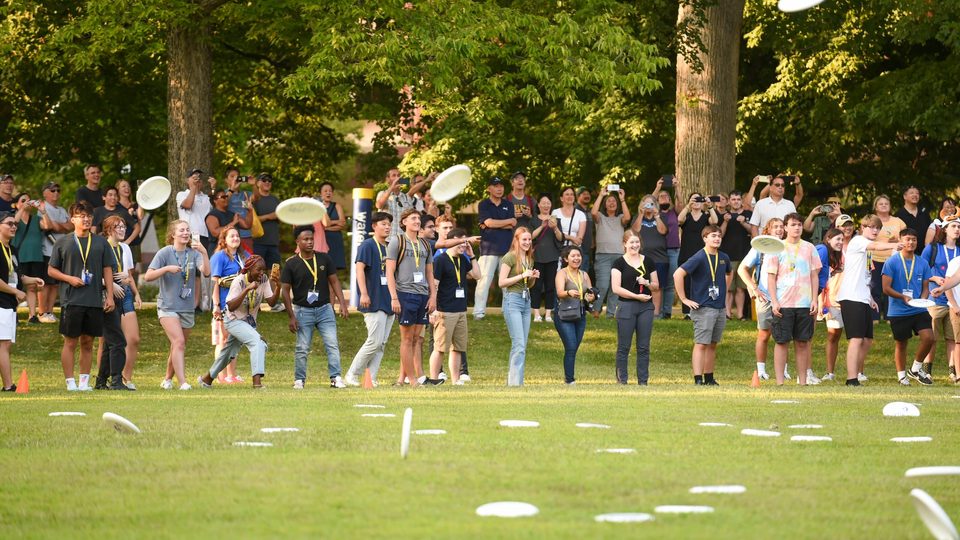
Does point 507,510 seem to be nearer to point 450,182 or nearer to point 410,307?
point 450,182

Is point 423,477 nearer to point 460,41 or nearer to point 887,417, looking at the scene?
point 887,417

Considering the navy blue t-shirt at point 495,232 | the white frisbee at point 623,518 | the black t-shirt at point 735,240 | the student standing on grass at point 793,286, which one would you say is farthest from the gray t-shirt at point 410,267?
the white frisbee at point 623,518

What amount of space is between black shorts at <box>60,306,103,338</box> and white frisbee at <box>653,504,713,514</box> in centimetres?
955

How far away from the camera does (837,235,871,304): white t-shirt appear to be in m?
18.1

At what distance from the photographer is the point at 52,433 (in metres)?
11.4

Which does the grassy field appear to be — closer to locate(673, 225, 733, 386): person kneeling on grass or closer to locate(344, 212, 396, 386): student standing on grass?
locate(344, 212, 396, 386): student standing on grass

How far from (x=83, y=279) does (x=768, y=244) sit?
779 centimetres

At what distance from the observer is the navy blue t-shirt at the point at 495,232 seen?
73.9 feet

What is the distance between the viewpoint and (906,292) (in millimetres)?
18516

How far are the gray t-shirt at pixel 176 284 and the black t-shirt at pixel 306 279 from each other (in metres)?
1.06

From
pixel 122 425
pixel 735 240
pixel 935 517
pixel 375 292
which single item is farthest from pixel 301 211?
pixel 735 240

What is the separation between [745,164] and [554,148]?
175 inches

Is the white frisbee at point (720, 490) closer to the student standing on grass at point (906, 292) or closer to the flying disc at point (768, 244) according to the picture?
the flying disc at point (768, 244)

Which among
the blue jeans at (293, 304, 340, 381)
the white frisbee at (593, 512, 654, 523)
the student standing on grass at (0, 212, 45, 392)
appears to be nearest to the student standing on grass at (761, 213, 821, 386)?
the blue jeans at (293, 304, 340, 381)
